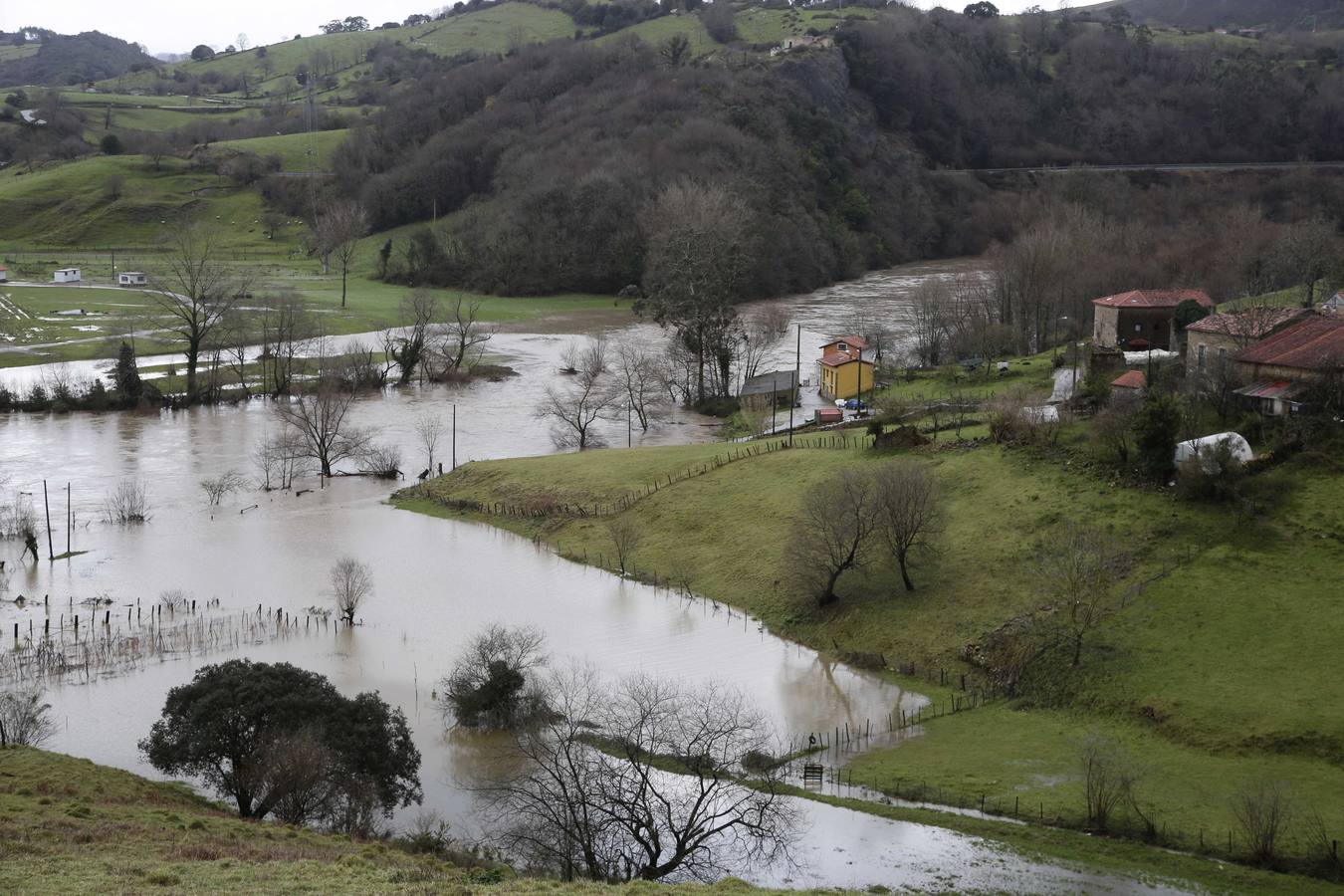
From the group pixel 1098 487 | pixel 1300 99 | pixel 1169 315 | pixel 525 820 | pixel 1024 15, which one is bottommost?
pixel 525 820

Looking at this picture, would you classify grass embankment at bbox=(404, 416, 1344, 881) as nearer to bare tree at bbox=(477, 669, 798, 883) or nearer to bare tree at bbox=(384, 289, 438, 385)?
bare tree at bbox=(477, 669, 798, 883)

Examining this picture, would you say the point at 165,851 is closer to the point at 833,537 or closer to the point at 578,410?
the point at 833,537

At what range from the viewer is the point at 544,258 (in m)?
99.3

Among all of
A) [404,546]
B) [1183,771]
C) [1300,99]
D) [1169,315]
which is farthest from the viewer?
[1300,99]

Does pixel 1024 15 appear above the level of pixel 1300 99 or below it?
above

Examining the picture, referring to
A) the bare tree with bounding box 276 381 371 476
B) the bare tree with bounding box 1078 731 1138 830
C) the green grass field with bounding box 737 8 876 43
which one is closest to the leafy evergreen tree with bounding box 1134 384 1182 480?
the bare tree with bounding box 1078 731 1138 830

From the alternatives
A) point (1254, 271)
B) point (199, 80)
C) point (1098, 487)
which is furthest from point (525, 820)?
point (199, 80)

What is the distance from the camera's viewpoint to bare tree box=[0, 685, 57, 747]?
83.1 feet

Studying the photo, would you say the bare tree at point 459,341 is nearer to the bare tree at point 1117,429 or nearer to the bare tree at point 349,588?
the bare tree at point 349,588

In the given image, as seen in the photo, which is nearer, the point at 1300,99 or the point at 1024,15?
the point at 1300,99

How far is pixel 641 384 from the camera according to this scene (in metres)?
58.0

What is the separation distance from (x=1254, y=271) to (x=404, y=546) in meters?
44.1

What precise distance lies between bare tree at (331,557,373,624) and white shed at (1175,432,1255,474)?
21.2 metres

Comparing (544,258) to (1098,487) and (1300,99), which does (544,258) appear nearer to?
(1098,487)
